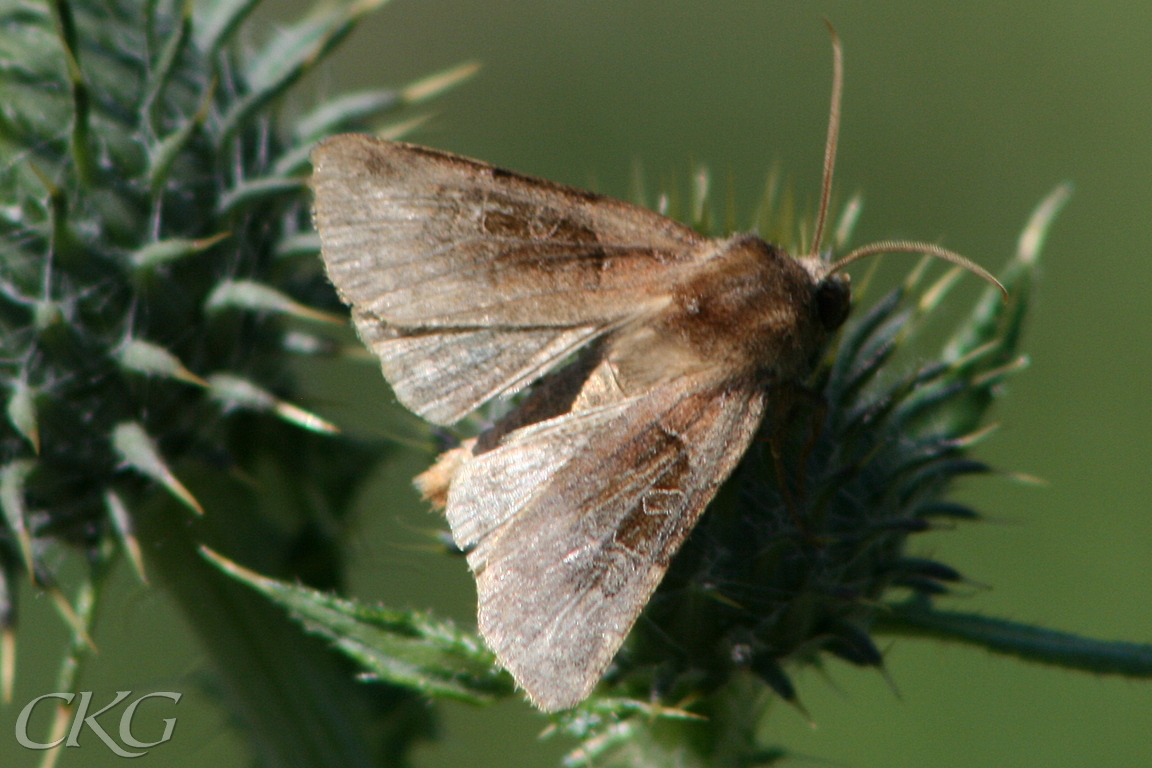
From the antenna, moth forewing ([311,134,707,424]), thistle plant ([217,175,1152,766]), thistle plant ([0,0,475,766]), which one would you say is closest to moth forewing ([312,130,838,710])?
moth forewing ([311,134,707,424])

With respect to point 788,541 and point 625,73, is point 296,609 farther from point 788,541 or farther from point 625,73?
point 625,73

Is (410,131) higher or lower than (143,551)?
higher

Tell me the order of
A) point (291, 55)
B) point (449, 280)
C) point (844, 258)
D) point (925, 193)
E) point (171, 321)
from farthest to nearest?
point (925, 193), point (291, 55), point (171, 321), point (844, 258), point (449, 280)

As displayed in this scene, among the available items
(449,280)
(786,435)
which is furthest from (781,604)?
(449,280)

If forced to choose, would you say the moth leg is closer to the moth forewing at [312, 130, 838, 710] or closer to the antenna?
the moth forewing at [312, 130, 838, 710]

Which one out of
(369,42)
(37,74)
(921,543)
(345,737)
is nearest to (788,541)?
(921,543)

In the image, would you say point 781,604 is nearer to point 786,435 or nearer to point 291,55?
point 786,435
